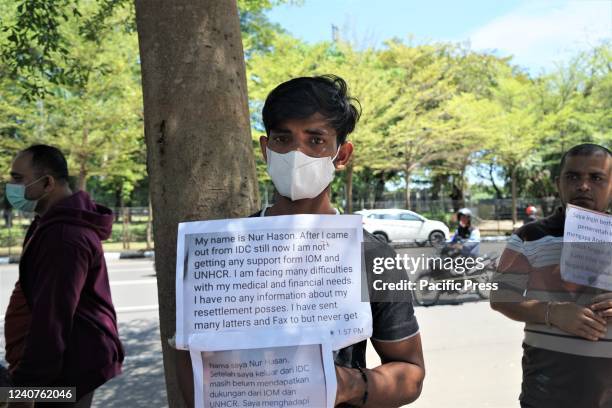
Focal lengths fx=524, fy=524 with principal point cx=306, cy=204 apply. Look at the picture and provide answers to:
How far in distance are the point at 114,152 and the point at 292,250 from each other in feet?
62.2

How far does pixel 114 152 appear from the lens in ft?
61.8

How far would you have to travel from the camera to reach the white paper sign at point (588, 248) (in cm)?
199

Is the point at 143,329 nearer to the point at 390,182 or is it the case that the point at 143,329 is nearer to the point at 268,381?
the point at 268,381

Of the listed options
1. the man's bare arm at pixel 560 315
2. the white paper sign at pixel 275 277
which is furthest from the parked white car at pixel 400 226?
the white paper sign at pixel 275 277

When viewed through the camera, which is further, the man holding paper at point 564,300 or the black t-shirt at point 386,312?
the man holding paper at point 564,300

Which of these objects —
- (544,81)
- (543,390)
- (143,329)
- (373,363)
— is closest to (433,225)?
(544,81)

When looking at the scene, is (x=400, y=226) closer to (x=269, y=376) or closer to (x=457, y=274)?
(x=457, y=274)

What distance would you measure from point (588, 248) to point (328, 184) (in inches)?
45.5

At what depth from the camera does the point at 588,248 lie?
2010 millimetres

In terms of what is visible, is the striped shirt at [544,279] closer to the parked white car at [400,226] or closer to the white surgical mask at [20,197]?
the white surgical mask at [20,197]

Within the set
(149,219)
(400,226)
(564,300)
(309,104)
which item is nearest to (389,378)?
(309,104)

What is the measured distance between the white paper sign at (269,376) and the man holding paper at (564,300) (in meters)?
1.28

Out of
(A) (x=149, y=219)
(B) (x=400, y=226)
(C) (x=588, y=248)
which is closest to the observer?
(C) (x=588, y=248)

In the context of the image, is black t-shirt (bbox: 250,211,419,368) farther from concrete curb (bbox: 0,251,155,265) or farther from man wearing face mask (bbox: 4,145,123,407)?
concrete curb (bbox: 0,251,155,265)
